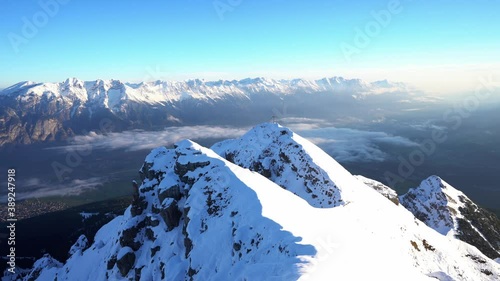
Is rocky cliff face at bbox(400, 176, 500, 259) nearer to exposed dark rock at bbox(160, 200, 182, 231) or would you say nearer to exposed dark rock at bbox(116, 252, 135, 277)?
exposed dark rock at bbox(160, 200, 182, 231)

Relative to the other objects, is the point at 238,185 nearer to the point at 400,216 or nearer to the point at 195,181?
the point at 195,181

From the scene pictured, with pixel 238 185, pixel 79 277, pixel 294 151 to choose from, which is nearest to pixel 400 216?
pixel 294 151

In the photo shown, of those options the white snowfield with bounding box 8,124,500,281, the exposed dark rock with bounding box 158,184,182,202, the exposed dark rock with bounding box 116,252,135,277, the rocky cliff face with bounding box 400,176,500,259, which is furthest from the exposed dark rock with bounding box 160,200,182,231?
the rocky cliff face with bounding box 400,176,500,259

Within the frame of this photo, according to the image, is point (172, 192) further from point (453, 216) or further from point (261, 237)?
point (453, 216)

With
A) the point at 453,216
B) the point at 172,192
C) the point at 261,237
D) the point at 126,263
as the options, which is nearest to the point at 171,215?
the point at 172,192

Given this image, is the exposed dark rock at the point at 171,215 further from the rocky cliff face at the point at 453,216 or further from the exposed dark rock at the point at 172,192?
the rocky cliff face at the point at 453,216

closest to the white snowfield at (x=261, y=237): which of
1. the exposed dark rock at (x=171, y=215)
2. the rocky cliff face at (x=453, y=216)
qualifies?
the exposed dark rock at (x=171, y=215)
